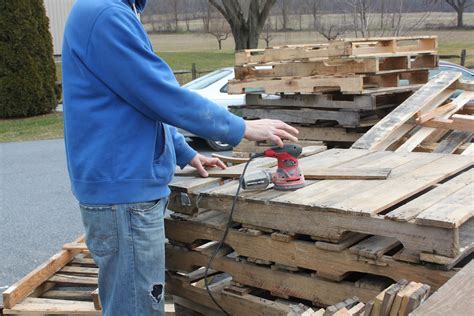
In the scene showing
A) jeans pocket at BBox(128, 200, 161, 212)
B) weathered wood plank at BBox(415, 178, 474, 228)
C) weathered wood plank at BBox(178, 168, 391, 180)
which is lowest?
weathered wood plank at BBox(178, 168, 391, 180)

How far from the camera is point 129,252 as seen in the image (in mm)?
2779

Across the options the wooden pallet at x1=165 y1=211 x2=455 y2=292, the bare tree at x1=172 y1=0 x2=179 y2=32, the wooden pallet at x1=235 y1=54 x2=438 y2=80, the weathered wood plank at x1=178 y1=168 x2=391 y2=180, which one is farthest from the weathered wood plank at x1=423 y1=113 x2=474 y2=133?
the bare tree at x1=172 y1=0 x2=179 y2=32

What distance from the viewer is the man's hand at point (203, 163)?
3701 mm

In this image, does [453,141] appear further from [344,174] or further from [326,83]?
[344,174]

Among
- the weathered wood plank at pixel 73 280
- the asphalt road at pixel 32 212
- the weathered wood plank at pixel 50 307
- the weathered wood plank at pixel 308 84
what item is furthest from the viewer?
the asphalt road at pixel 32 212

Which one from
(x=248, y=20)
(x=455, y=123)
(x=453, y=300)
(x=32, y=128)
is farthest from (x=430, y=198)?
(x=248, y=20)

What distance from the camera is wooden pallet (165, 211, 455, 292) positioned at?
2.76m

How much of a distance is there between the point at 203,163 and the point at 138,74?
122 cm

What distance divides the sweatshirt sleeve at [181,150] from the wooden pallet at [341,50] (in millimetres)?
2818

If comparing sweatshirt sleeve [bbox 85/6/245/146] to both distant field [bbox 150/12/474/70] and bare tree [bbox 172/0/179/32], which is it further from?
bare tree [bbox 172/0/179/32]

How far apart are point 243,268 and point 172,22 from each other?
6376 cm

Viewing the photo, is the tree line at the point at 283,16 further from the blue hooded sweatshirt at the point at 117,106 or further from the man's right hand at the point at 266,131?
the blue hooded sweatshirt at the point at 117,106

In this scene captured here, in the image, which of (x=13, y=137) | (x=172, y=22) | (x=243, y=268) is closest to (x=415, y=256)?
(x=243, y=268)

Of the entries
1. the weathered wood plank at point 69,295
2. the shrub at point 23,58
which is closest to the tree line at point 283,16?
the shrub at point 23,58
